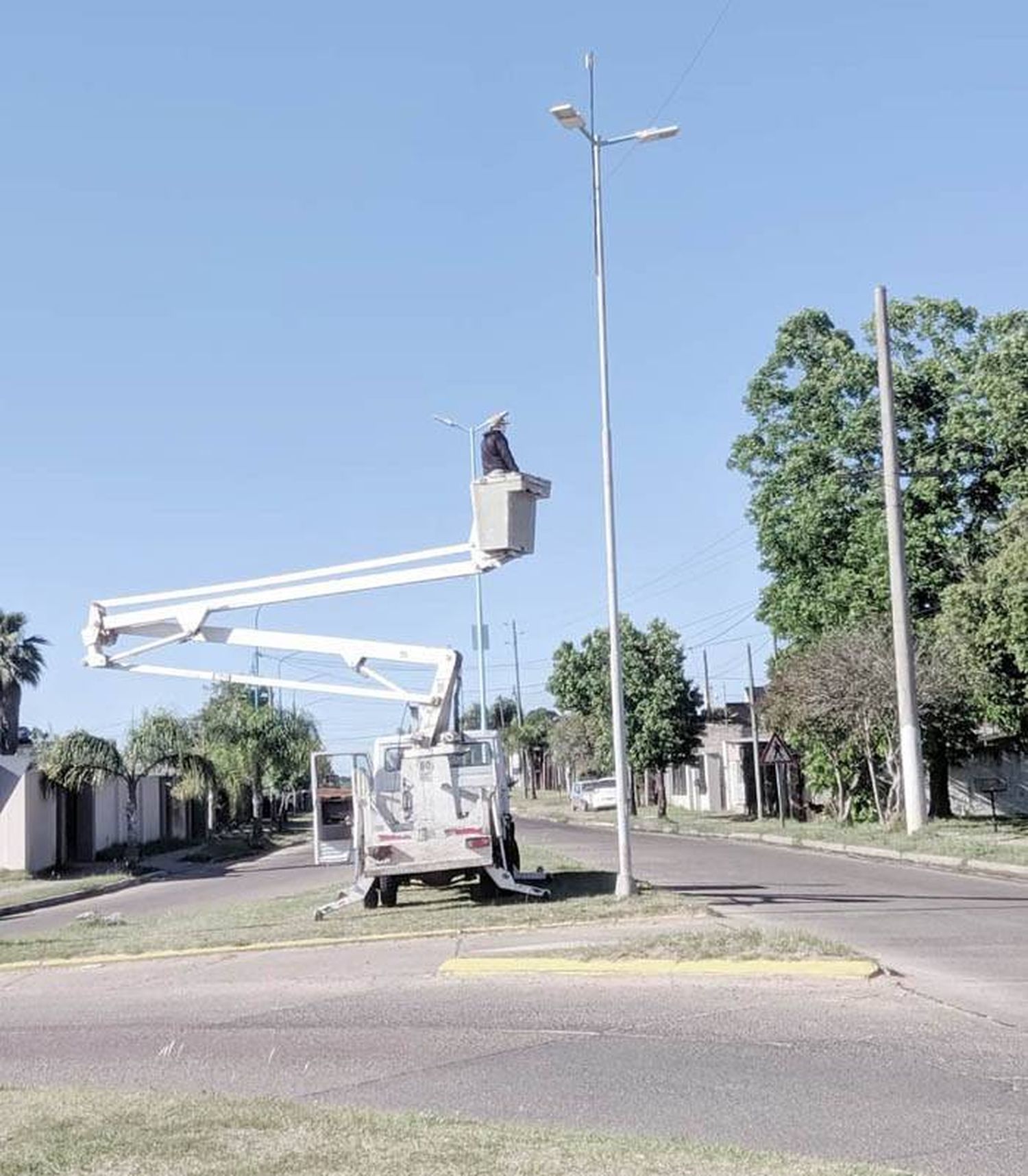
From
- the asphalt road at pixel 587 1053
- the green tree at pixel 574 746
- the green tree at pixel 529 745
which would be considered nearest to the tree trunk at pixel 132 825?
the asphalt road at pixel 587 1053

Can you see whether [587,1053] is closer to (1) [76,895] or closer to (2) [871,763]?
(1) [76,895]

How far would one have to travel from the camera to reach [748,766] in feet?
190

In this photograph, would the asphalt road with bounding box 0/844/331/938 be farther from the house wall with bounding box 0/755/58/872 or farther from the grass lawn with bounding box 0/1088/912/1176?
the grass lawn with bounding box 0/1088/912/1176

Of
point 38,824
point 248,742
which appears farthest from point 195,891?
point 248,742

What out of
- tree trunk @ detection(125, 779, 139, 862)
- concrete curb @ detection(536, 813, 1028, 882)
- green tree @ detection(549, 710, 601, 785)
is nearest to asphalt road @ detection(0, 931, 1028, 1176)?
concrete curb @ detection(536, 813, 1028, 882)

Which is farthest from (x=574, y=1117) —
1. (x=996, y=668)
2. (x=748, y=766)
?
(x=748, y=766)

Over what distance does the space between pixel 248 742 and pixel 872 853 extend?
105ft

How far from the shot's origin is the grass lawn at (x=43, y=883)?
28453 millimetres

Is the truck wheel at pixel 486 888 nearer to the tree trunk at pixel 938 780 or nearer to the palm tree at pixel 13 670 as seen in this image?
the tree trunk at pixel 938 780

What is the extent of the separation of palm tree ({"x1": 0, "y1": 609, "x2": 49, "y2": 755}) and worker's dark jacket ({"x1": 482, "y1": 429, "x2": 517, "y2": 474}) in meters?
46.9

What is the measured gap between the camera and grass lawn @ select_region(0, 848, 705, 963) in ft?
52.3

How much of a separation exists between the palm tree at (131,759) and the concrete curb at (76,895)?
2713 millimetres

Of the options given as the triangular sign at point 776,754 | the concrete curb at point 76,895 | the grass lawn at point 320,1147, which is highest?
the triangular sign at point 776,754

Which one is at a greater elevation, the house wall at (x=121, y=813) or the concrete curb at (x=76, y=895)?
the house wall at (x=121, y=813)
